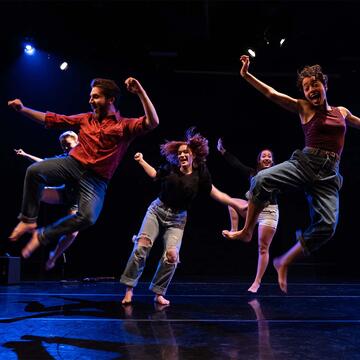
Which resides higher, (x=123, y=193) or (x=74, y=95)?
(x=74, y=95)

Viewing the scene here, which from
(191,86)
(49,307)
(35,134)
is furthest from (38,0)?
(49,307)

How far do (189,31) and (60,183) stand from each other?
3.57 meters

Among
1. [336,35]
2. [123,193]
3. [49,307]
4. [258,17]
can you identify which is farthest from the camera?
[123,193]

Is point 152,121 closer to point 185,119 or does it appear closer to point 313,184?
point 313,184

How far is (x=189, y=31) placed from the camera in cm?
595

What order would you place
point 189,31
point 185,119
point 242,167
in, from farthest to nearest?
1. point 185,119
2. point 189,31
3. point 242,167

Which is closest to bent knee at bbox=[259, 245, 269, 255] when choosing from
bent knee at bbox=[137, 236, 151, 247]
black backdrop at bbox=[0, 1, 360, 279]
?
bent knee at bbox=[137, 236, 151, 247]

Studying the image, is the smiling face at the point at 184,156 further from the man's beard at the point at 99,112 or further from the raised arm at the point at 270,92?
the raised arm at the point at 270,92

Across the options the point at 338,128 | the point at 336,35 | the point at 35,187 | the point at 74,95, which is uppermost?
the point at 336,35

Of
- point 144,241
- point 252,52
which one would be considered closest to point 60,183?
point 144,241

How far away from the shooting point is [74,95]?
7.04 metres

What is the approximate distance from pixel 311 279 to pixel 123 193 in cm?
328

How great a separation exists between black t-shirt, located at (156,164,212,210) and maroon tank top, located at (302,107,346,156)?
3.96 feet

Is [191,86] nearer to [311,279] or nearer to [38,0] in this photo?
[38,0]
